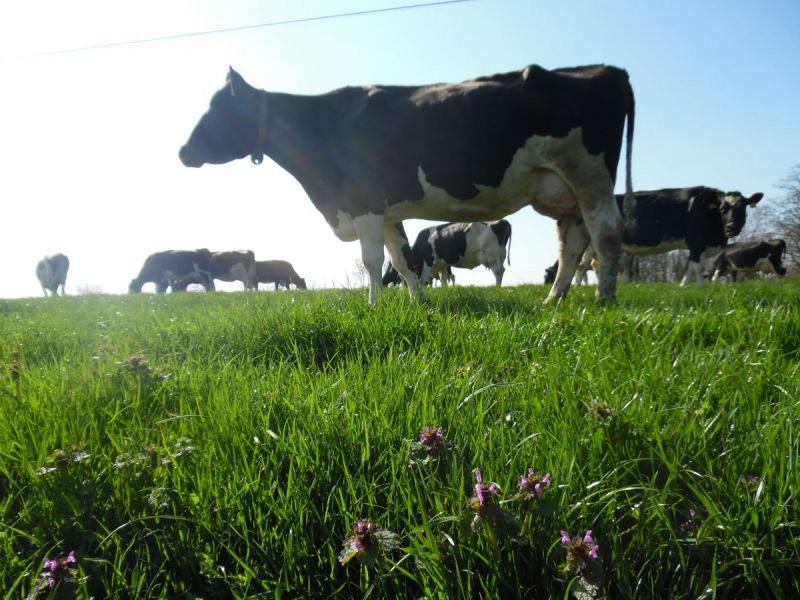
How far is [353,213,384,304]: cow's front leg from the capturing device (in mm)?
6066

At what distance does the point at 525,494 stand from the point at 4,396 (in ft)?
7.10

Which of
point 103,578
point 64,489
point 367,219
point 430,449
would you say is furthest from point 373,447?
point 367,219

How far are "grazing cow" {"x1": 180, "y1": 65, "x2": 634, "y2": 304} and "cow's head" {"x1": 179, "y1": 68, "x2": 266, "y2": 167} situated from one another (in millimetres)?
18

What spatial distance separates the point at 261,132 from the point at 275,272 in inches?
1572

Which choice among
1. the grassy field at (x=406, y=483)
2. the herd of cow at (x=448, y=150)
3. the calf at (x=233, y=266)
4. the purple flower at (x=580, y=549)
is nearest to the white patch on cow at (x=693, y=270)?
the herd of cow at (x=448, y=150)

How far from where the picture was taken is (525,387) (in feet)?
6.50

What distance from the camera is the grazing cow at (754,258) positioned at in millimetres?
30484

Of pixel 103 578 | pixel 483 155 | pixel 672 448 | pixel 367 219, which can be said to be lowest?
pixel 103 578

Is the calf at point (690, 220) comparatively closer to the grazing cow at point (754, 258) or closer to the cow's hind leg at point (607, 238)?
the cow's hind leg at point (607, 238)

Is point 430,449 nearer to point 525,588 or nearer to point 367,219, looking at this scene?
point 525,588

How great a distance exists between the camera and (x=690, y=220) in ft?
57.6

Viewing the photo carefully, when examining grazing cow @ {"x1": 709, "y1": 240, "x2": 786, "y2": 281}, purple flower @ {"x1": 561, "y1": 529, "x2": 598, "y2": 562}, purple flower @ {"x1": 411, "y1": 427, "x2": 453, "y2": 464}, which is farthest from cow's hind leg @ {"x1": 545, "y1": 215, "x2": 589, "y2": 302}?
grazing cow @ {"x1": 709, "y1": 240, "x2": 786, "y2": 281}

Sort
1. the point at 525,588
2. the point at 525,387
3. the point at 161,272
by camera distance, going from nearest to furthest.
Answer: the point at 525,588 → the point at 525,387 → the point at 161,272

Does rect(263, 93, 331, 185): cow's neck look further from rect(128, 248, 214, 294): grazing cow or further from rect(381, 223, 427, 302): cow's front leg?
rect(128, 248, 214, 294): grazing cow
